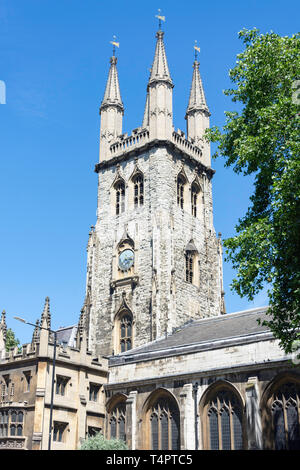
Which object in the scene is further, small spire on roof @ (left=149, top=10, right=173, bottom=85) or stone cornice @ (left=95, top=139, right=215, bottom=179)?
small spire on roof @ (left=149, top=10, right=173, bottom=85)

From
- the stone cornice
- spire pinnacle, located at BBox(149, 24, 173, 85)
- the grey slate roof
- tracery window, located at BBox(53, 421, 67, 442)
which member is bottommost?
tracery window, located at BBox(53, 421, 67, 442)

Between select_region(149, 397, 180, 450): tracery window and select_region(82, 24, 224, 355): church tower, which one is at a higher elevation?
select_region(82, 24, 224, 355): church tower

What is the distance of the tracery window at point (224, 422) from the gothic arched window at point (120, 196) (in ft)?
73.8

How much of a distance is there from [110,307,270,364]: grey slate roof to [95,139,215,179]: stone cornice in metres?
15.1

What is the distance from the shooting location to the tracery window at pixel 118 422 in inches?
1457

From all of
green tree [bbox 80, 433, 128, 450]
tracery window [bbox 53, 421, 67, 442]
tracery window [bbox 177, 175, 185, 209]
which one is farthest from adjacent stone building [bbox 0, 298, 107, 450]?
tracery window [bbox 177, 175, 185, 209]

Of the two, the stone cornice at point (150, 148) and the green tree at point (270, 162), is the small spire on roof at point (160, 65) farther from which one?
the green tree at point (270, 162)

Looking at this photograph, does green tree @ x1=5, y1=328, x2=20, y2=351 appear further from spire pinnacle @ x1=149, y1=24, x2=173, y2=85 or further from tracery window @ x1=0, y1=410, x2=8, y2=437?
spire pinnacle @ x1=149, y1=24, x2=173, y2=85

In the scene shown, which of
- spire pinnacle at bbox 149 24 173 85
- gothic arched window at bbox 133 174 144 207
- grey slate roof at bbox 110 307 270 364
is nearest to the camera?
grey slate roof at bbox 110 307 270 364

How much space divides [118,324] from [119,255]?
19.3ft

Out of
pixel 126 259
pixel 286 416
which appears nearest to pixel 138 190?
pixel 126 259

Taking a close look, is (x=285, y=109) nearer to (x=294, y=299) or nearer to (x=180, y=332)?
(x=294, y=299)

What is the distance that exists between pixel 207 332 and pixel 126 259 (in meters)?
11.9

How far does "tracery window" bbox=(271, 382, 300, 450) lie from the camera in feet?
97.3
